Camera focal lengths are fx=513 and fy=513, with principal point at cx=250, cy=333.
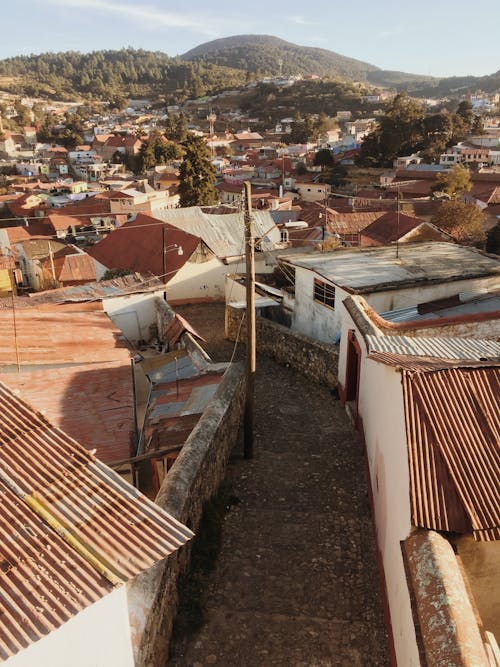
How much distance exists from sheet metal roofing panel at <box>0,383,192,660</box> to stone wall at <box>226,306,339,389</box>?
9.27m

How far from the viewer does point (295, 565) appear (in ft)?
24.7

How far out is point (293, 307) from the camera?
17.2 m

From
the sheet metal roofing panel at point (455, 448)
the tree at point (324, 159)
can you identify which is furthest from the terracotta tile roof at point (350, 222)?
the tree at point (324, 159)

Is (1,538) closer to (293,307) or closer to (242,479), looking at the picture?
(242,479)

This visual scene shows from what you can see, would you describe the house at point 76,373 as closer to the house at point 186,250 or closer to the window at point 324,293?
the window at point 324,293

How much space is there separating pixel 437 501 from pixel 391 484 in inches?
53.1

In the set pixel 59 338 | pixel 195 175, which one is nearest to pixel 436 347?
pixel 59 338

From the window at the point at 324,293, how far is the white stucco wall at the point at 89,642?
11936 millimetres

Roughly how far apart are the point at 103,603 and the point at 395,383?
5.13 metres

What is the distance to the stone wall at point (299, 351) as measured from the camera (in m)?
13.5

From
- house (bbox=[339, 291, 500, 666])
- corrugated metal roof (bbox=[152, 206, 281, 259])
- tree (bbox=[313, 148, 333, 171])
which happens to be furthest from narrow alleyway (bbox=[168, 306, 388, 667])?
tree (bbox=[313, 148, 333, 171])

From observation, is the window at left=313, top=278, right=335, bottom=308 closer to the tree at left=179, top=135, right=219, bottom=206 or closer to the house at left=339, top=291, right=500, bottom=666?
the house at left=339, top=291, right=500, bottom=666

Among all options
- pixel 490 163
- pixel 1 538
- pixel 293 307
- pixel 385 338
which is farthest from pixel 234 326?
pixel 490 163

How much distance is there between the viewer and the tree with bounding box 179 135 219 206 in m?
36.8
